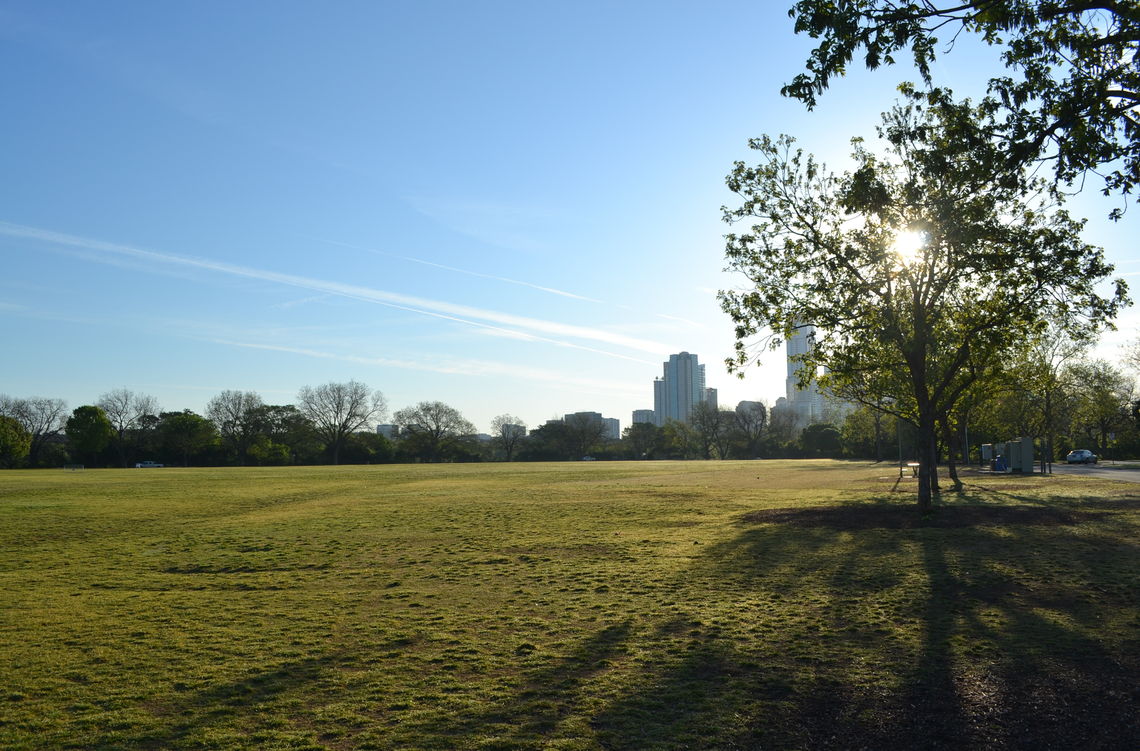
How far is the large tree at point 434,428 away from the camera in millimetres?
136250

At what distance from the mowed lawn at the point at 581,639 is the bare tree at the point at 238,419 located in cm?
11070

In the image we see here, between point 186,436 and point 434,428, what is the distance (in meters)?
42.7

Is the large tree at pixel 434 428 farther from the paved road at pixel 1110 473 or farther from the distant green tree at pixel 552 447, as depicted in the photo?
the paved road at pixel 1110 473

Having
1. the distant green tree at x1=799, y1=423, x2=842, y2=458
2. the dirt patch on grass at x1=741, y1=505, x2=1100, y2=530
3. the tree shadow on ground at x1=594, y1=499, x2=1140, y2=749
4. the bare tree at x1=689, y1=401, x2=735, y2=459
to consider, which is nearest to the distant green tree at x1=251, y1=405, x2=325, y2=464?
the bare tree at x1=689, y1=401, x2=735, y2=459

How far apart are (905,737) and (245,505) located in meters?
30.5

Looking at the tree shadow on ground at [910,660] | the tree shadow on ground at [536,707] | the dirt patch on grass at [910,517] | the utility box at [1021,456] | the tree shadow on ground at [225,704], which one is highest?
the utility box at [1021,456]

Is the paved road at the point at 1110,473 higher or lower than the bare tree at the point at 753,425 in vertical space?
lower

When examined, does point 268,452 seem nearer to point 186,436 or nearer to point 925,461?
point 186,436

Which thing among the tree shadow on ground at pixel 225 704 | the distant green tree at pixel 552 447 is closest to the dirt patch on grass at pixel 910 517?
A: the tree shadow on ground at pixel 225 704

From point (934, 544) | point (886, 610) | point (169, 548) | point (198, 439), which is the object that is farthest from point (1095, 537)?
point (198, 439)

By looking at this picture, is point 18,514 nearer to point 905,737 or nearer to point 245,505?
point 245,505

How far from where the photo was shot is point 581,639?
9.08 metres

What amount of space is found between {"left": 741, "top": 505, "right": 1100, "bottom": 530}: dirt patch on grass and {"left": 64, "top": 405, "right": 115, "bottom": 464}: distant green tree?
363 ft

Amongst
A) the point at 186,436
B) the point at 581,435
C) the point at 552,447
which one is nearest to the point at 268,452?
the point at 186,436
